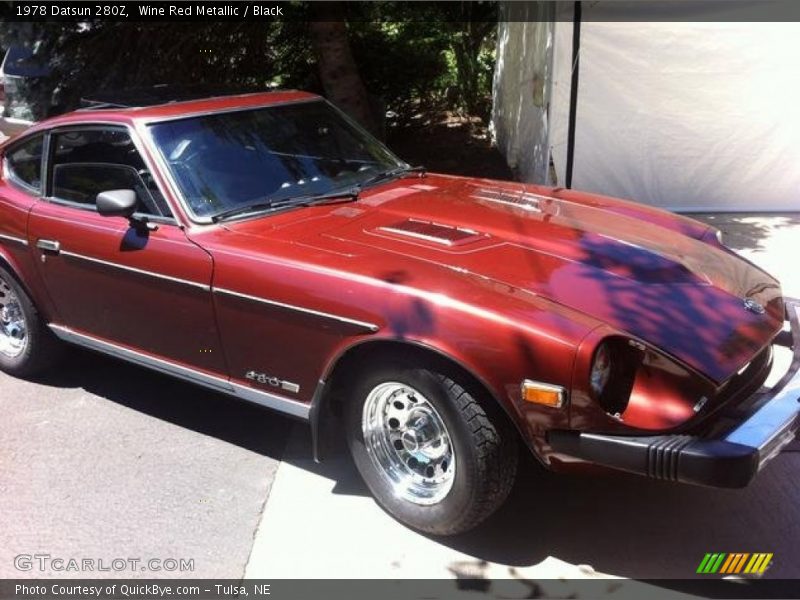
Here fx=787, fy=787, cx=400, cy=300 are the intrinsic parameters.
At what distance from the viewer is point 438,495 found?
125 inches

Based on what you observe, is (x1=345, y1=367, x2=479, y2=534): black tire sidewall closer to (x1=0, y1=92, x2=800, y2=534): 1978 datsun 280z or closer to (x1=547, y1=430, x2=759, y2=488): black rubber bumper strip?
(x1=0, y1=92, x2=800, y2=534): 1978 datsun 280z

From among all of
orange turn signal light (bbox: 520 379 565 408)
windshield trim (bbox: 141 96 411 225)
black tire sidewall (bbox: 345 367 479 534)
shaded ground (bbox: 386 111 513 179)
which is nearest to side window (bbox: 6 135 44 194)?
windshield trim (bbox: 141 96 411 225)

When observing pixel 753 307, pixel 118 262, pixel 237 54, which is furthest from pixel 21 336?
pixel 237 54

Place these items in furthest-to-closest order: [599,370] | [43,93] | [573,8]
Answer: [43,93] < [573,8] < [599,370]

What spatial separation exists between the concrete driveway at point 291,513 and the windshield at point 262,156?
4.17ft

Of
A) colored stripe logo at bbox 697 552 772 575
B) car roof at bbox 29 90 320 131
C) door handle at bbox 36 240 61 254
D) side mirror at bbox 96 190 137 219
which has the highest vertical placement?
car roof at bbox 29 90 320 131

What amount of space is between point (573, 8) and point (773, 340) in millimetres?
5169

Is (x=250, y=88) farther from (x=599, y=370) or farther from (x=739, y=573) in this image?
(x=739, y=573)

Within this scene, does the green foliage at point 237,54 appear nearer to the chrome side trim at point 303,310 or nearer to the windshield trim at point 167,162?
the windshield trim at point 167,162

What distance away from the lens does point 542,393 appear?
2.74 meters

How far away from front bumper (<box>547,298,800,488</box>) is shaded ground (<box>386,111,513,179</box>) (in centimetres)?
735

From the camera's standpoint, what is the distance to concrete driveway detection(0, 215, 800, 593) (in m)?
3.14

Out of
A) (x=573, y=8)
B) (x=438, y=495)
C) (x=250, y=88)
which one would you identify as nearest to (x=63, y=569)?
(x=438, y=495)

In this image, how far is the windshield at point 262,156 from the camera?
3.92 m
